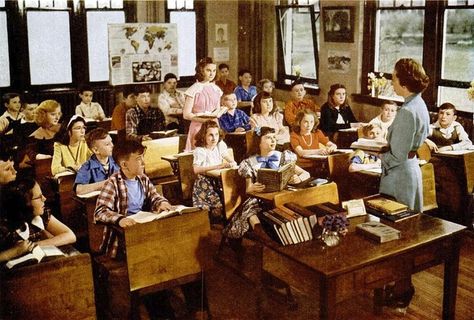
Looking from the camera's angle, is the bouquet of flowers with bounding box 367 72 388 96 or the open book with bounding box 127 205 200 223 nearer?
the open book with bounding box 127 205 200 223

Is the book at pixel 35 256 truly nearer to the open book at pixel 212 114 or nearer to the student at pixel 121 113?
the open book at pixel 212 114

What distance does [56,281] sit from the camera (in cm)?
282

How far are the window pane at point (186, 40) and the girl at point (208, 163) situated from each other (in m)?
5.57

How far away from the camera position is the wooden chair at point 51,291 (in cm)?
271

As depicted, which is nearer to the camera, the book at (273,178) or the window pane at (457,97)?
the book at (273,178)

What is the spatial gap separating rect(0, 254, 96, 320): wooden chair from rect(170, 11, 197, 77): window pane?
809 centimetres

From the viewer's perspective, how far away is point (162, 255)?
3375 millimetres

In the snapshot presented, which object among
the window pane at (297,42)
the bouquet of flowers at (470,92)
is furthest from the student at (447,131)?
the window pane at (297,42)

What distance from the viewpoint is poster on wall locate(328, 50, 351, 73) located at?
8.73m

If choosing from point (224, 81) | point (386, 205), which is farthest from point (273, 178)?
point (224, 81)

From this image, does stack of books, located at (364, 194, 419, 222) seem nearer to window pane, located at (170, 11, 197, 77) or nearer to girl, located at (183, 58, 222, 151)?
girl, located at (183, 58, 222, 151)

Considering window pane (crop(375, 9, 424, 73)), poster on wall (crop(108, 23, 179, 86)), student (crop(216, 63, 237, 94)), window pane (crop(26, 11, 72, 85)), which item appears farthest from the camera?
student (crop(216, 63, 237, 94))

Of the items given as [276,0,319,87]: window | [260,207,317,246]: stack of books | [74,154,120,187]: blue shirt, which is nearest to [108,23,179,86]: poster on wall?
[276,0,319,87]: window

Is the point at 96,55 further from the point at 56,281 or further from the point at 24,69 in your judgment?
the point at 56,281
